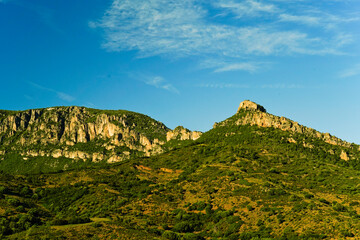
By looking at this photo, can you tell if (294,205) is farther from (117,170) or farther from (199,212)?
(117,170)

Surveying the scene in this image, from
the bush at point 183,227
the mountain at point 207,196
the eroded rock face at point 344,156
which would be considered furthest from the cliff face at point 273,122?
the bush at point 183,227

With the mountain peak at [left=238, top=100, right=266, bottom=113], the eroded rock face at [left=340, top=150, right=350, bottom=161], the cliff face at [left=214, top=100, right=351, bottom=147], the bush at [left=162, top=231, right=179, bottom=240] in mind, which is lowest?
the bush at [left=162, top=231, right=179, bottom=240]

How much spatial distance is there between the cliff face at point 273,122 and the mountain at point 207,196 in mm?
5030

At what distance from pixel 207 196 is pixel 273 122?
98.3 metres

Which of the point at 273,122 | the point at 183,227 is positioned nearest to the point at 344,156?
the point at 273,122

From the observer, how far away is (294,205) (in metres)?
72.5

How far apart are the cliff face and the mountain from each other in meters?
5.03

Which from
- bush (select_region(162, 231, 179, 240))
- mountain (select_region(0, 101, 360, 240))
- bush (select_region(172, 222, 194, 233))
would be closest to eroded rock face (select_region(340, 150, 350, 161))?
mountain (select_region(0, 101, 360, 240))

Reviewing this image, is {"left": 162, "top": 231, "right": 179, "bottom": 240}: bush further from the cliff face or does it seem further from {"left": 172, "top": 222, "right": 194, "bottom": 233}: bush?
the cliff face

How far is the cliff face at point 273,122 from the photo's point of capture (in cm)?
16677

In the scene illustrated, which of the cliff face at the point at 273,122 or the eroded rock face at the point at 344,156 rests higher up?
the cliff face at the point at 273,122

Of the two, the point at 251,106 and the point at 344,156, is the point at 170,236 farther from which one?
the point at 251,106

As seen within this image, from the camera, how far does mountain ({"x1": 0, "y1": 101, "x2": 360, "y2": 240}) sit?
2356 inches

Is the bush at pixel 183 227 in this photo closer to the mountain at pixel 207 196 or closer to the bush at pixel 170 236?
the mountain at pixel 207 196
